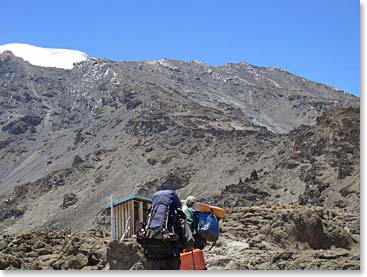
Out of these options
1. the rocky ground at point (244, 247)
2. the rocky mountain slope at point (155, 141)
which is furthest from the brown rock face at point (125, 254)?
the rocky mountain slope at point (155, 141)

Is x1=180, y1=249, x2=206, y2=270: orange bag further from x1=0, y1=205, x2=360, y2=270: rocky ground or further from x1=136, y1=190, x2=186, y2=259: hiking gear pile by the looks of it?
x1=0, y1=205, x2=360, y2=270: rocky ground

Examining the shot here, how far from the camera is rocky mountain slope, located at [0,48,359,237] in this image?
35.4 metres

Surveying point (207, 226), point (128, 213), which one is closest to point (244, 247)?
point (128, 213)

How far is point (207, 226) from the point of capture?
4.26 meters

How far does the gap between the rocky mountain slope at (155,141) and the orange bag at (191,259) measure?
23086 millimetres

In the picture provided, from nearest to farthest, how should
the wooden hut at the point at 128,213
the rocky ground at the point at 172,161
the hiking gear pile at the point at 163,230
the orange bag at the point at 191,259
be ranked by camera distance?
the hiking gear pile at the point at 163,230 → the orange bag at the point at 191,259 → the wooden hut at the point at 128,213 → the rocky ground at the point at 172,161

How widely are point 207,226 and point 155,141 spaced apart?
159 feet

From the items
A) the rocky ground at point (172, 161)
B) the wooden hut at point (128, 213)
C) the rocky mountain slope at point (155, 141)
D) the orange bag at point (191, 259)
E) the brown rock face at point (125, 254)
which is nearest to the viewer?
the orange bag at point (191, 259)

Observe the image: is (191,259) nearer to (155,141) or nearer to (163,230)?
(163,230)

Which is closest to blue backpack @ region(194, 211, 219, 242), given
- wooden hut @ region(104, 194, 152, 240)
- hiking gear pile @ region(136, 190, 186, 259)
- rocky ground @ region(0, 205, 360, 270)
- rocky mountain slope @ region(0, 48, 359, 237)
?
hiking gear pile @ region(136, 190, 186, 259)

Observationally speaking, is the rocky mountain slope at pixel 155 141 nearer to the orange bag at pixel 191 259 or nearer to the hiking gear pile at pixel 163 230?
the orange bag at pixel 191 259

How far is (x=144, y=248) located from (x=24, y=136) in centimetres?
7562

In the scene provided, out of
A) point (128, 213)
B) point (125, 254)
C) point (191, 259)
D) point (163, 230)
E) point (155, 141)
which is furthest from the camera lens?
point (155, 141)

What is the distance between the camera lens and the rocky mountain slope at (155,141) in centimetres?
3544
